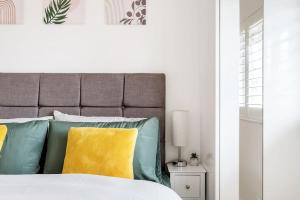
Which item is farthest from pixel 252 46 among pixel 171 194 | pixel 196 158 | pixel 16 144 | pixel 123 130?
pixel 16 144

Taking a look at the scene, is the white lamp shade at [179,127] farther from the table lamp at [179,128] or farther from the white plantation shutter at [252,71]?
the white plantation shutter at [252,71]

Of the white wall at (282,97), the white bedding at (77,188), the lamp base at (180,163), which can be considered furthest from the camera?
the lamp base at (180,163)

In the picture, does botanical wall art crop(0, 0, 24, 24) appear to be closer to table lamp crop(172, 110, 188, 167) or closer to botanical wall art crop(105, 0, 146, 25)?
botanical wall art crop(105, 0, 146, 25)

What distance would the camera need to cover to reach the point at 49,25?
2779 mm

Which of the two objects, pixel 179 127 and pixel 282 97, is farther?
pixel 179 127

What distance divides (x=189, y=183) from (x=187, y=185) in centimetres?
2

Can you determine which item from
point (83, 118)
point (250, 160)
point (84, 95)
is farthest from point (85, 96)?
point (250, 160)

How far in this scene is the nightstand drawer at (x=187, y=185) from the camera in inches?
96.3

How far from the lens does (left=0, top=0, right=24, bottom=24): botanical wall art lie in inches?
109

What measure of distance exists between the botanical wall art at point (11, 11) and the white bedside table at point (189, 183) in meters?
1.94

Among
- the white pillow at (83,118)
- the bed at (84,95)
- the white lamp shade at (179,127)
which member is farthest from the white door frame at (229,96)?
the white pillow at (83,118)

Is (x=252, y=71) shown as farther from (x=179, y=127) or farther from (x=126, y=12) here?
(x=126, y=12)

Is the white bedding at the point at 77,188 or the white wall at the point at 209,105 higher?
the white wall at the point at 209,105

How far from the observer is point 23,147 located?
2150 millimetres
